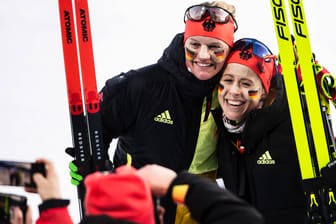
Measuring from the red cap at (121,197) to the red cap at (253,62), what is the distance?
157 centimetres

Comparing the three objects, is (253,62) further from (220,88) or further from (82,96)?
(82,96)

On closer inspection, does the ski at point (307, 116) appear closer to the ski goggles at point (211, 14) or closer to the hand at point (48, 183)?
the ski goggles at point (211, 14)

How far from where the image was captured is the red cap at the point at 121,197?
137cm

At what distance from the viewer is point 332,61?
16.9 ft

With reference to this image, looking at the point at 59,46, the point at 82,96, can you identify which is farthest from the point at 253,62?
the point at 59,46

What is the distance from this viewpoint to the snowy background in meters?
4.80

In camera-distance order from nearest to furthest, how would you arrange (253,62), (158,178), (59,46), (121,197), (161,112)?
(121,197) < (158,178) < (253,62) < (161,112) < (59,46)

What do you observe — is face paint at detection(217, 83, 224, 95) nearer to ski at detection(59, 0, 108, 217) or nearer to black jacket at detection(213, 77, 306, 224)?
black jacket at detection(213, 77, 306, 224)

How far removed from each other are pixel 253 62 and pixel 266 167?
17.1 inches

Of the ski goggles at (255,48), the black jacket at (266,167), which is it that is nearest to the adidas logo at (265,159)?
the black jacket at (266,167)

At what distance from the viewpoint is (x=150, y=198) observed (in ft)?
4.66

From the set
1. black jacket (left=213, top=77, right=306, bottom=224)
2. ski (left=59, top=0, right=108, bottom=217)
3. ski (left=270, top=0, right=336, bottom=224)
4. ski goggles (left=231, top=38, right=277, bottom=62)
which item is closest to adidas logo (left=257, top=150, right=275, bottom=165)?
black jacket (left=213, top=77, right=306, bottom=224)

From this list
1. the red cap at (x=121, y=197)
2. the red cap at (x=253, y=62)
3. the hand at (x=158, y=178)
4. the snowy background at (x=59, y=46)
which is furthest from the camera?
the snowy background at (x=59, y=46)

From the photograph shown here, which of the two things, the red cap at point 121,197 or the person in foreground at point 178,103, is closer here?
the red cap at point 121,197
